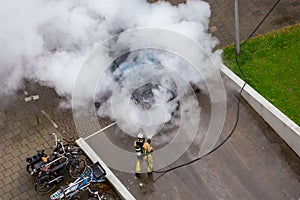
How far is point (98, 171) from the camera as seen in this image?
14398 millimetres

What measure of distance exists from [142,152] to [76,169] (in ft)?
6.24

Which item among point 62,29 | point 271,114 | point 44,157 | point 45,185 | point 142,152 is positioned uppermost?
point 62,29

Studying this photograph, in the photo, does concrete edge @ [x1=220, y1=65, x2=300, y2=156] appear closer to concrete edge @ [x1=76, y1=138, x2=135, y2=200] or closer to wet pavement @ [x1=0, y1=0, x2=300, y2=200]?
wet pavement @ [x1=0, y1=0, x2=300, y2=200]

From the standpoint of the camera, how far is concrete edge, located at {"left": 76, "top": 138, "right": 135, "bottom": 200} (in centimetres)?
1427

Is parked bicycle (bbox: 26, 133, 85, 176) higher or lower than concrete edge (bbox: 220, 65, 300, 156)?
higher

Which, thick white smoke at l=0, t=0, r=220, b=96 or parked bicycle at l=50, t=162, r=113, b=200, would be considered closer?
parked bicycle at l=50, t=162, r=113, b=200

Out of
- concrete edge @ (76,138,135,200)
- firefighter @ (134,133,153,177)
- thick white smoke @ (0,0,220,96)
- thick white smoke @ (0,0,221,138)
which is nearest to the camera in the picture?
concrete edge @ (76,138,135,200)

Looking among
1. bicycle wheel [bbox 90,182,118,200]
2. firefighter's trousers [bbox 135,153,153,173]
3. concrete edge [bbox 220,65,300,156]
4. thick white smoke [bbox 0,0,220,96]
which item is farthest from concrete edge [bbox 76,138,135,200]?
concrete edge [bbox 220,65,300,156]

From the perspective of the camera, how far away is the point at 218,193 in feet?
47.4

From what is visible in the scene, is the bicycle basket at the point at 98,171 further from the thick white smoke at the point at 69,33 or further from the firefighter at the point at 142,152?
the thick white smoke at the point at 69,33

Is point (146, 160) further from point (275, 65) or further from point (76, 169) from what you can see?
point (275, 65)

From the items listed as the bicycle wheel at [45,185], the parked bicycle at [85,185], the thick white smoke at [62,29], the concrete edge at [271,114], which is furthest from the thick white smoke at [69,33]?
the bicycle wheel at [45,185]

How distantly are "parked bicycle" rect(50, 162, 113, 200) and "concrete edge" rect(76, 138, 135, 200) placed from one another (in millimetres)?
267

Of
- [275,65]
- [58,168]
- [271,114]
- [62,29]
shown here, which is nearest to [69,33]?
[62,29]
